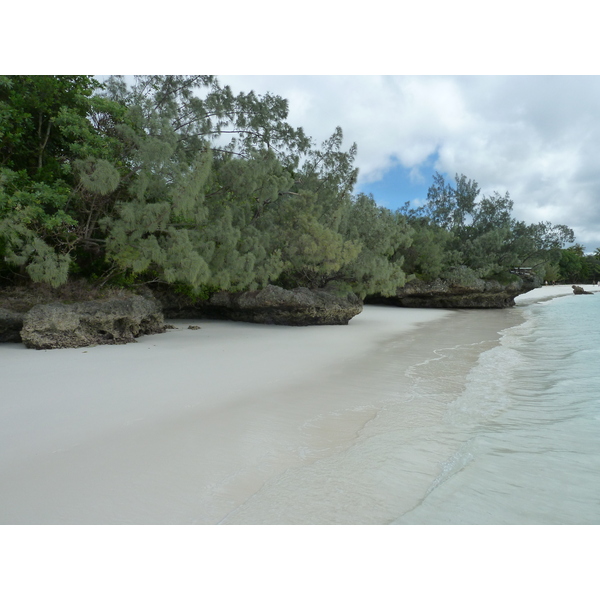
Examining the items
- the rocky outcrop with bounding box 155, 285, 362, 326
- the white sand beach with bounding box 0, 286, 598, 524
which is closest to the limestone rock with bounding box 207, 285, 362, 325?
the rocky outcrop with bounding box 155, 285, 362, 326

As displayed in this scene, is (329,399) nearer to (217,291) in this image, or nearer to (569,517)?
(569,517)

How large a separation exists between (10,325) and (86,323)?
1617 millimetres

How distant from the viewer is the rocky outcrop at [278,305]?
14555 mm

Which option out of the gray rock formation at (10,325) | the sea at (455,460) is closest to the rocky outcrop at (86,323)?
the gray rock formation at (10,325)

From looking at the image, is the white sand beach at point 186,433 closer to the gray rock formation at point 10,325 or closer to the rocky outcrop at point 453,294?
the gray rock formation at point 10,325

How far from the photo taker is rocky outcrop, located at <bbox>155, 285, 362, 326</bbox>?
1455 centimetres

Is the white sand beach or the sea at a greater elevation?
the sea

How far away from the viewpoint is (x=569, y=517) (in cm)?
287

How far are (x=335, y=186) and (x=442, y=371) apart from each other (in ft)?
37.7

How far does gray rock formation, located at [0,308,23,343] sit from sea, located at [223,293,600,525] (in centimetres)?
807

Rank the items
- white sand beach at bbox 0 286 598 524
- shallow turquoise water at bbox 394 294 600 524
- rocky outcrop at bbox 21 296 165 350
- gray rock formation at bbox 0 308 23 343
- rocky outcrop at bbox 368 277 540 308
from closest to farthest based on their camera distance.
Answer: white sand beach at bbox 0 286 598 524, shallow turquoise water at bbox 394 294 600 524, rocky outcrop at bbox 21 296 165 350, gray rock formation at bbox 0 308 23 343, rocky outcrop at bbox 368 277 540 308

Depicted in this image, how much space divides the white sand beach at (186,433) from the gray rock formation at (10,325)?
0.97 m

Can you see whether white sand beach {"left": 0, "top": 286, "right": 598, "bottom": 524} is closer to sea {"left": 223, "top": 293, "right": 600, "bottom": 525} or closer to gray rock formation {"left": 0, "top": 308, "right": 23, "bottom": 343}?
sea {"left": 223, "top": 293, "right": 600, "bottom": 525}

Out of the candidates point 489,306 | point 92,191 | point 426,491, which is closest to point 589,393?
point 426,491
